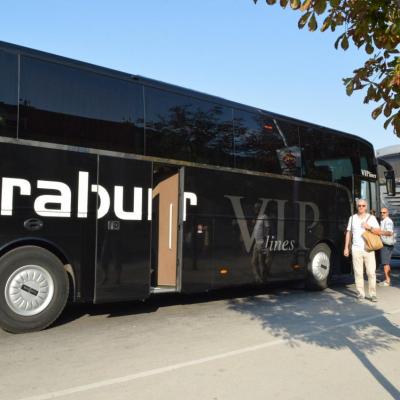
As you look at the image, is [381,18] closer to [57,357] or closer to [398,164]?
[57,357]

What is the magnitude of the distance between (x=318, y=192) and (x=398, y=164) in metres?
7.90

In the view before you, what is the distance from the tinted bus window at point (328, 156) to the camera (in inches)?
421

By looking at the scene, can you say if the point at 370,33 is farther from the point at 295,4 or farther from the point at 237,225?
the point at 237,225

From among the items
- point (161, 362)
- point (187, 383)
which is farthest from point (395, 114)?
point (161, 362)

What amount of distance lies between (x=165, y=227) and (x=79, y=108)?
249cm

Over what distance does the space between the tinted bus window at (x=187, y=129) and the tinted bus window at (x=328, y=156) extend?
7.74 ft

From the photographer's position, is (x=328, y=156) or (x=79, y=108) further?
(x=328, y=156)

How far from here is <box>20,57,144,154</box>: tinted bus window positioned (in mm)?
6535

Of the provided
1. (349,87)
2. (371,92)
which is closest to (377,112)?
(371,92)

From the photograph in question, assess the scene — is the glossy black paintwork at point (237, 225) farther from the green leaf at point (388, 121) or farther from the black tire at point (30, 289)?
the green leaf at point (388, 121)

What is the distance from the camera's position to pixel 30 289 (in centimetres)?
655

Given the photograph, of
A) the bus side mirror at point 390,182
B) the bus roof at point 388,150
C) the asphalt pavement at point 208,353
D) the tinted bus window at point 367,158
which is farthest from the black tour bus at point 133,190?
the bus roof at point 388,150

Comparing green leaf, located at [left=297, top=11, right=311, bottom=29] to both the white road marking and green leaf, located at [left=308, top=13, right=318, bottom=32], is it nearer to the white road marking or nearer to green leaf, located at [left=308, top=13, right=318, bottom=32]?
green leaf, located at [left=308, top=13, right=318, bottom=32]

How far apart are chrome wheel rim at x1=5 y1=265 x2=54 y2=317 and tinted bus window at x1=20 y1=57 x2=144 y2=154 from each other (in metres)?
1.74
